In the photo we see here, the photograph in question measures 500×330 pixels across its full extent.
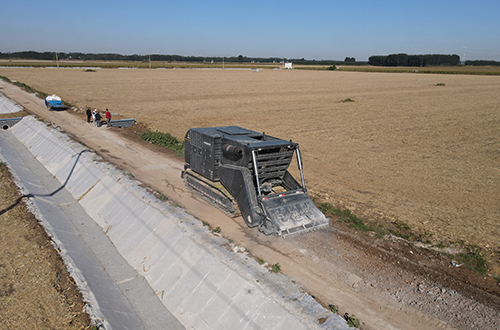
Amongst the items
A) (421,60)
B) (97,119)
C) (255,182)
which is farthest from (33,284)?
(421,60)

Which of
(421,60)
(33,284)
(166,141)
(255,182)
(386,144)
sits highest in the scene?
(421,60)

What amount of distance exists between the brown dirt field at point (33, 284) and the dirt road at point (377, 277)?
15.5ft

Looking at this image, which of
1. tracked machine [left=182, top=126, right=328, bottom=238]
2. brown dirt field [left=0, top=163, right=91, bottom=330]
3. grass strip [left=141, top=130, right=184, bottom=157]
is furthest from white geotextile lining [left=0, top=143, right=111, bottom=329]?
grass strip [left=141, top=130, right=184, bottom=157]

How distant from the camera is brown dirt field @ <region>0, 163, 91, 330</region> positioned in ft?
25.3

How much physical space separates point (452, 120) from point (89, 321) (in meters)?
35.0

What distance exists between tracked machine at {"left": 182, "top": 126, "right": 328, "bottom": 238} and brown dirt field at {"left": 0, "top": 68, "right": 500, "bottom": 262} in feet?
9.70

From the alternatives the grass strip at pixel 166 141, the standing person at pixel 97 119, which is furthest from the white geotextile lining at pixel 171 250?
the standing person at pixel 97 119

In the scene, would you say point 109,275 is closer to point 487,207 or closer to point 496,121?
point 487,207

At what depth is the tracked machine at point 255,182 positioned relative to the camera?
11.2 m

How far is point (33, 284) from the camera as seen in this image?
8.84 metres

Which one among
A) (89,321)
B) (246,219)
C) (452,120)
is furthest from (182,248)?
(452,120)

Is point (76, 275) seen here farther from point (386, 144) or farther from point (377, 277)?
point (386, 144)

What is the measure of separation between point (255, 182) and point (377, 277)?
4.87m

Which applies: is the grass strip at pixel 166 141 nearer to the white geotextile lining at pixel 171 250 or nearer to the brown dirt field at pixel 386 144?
the brown dirt field at pixel 386 144
